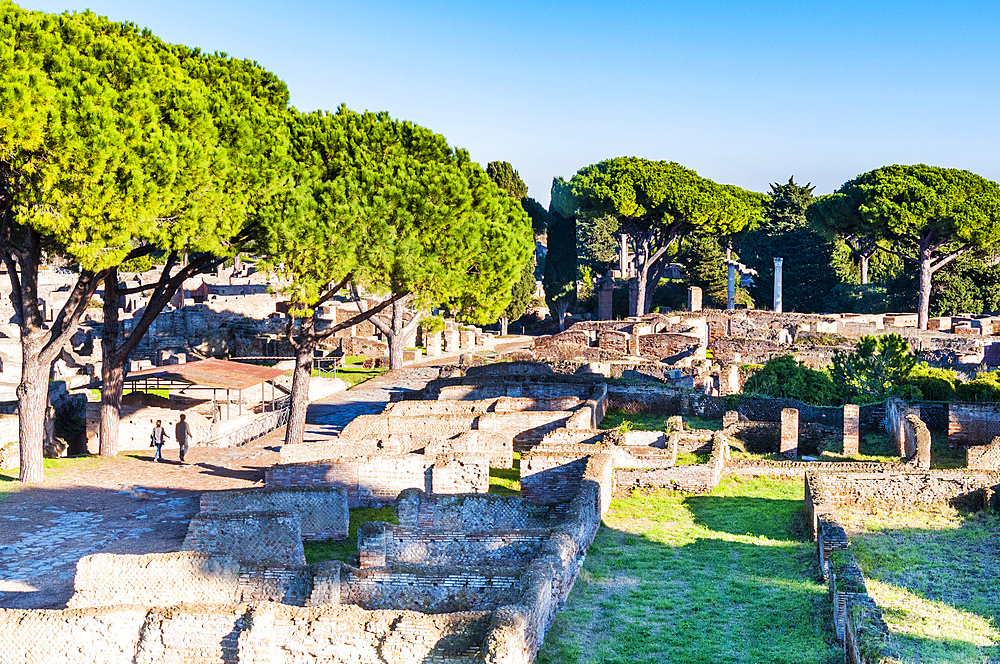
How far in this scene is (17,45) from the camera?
1673cm

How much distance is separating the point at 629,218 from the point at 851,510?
3927 centimetres

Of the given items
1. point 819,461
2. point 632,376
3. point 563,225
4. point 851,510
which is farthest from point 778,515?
point 563,225

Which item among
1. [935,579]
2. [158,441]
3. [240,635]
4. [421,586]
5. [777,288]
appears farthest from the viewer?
[777,288]

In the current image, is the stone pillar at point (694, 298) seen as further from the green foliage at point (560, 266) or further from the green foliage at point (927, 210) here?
the green foliage at point (927, 210)

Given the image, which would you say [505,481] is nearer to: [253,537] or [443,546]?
[443,546]

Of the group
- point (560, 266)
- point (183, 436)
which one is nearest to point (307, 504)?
point (183, 436)

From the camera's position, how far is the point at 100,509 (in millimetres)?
16344

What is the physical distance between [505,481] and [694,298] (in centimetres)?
3867

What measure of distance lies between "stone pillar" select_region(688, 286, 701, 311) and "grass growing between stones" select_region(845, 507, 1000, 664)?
39612mm

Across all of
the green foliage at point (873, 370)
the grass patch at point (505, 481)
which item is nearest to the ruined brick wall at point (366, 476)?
the grass patch at point (505, 481)

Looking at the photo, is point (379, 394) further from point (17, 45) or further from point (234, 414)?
point (17, 45)

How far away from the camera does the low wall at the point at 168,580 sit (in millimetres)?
10594

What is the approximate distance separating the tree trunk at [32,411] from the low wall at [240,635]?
9.71 m

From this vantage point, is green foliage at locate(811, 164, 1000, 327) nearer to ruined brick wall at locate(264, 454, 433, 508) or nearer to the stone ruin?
the stone ruin
